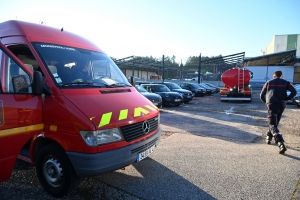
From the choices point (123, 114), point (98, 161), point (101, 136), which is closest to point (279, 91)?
point (123, 114)

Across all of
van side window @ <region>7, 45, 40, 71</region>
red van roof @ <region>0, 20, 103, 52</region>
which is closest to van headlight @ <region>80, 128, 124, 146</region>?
van side window @ <region>7, 45, 40, 71</region>

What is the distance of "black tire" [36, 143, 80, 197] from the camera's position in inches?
112

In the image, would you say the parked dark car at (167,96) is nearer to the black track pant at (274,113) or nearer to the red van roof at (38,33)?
the black track pant at (274,113)

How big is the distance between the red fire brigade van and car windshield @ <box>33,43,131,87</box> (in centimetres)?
2

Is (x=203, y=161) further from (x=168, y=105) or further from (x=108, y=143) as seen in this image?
(x=168, y=105)

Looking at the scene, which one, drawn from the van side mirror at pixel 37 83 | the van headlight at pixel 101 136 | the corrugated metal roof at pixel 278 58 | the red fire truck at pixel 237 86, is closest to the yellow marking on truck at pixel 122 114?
the van headlight at pixel 101 136

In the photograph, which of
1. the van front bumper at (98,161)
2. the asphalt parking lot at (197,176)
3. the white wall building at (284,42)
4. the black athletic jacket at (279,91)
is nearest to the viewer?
the van front bumper at (98,161)

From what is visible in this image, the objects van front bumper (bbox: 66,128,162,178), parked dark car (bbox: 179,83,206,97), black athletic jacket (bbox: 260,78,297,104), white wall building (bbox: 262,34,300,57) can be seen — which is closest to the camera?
van front bumper (bbox: 66,128,162,178)

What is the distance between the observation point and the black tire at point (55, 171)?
9.33 ft

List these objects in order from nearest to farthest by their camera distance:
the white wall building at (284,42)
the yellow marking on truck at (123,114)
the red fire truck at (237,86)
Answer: the yellow marking on truck at (123,114) < the red fire truck at (237,86) < the white wall building at (284,42)

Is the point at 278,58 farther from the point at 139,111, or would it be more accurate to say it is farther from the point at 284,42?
the point at 139,111

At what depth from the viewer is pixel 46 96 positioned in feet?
9.75

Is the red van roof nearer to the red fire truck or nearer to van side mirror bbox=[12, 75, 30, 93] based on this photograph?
van side mirror bbox=[12, 75, 30, 93]

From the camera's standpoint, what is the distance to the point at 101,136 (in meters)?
2.73
